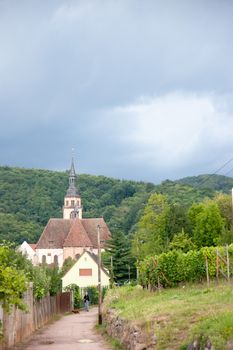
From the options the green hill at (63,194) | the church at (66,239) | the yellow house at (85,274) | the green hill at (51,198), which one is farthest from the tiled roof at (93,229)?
the yellow house at (85,274)

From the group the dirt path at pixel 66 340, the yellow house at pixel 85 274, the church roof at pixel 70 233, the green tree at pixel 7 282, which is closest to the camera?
the green tree at pixel 7 282

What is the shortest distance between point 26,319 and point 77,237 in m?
83.3

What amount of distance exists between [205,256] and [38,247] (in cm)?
8620

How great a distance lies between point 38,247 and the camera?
381 feet

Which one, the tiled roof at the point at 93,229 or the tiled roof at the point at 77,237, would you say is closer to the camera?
the tiled roof at the point at 77,237

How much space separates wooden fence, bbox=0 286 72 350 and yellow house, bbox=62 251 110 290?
2690 centimetres

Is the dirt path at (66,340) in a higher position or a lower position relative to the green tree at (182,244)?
lower

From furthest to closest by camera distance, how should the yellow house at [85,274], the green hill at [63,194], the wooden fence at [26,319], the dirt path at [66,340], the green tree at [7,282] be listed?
the green hill at [63,194], the yellow house at [85,274], the dirt path at [66,340], the wooden fence at [26,319], the green tree at [7,282]

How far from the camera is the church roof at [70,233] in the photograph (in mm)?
112062

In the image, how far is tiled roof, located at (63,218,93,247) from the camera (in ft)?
364

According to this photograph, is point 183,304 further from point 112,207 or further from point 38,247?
point 112,207

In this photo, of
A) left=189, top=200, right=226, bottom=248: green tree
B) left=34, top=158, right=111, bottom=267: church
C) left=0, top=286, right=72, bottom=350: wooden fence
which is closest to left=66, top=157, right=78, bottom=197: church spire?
left=34, top=158, right=111, bottom=267: church

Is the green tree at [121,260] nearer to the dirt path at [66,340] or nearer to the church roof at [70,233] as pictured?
the church roof at [70,233]

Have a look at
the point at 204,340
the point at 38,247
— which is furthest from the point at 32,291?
the point at 38,247
